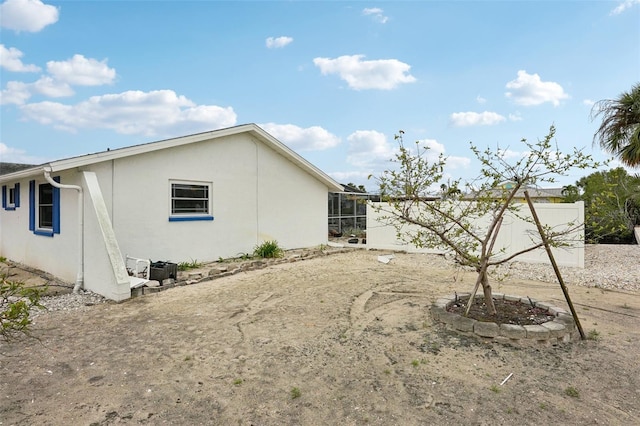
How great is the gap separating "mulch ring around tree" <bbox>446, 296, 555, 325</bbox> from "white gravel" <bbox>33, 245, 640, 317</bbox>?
1352mm

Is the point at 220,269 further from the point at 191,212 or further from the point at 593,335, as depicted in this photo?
the point at 593,335

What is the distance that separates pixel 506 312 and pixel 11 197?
13111 mm

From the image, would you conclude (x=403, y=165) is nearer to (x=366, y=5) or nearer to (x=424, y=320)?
(x=424, y=320)

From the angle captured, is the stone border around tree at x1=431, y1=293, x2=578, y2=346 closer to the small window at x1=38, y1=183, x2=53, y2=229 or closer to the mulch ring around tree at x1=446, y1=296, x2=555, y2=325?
the mulch ring around tree at x1=446, y1=296, x2=555, y2=325

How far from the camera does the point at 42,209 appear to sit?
8.66 metres

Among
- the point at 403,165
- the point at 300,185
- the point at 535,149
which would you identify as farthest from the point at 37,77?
the point at 535,149

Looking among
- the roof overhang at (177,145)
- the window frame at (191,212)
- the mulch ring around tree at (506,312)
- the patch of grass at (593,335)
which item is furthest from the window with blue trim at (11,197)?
the patch of grass at (593,335)

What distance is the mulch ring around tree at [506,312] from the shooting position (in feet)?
15.4

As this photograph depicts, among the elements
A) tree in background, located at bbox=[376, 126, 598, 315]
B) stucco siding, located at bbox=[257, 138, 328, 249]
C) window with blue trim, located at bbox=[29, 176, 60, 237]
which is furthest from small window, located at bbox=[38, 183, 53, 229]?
tree in background, located at bbox=[376, 126, 598, 315]

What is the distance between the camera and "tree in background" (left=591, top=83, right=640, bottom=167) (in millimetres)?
10000

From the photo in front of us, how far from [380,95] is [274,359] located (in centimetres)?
1001

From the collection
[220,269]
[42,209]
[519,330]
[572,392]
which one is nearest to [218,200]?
[220,269]

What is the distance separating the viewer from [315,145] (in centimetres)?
1531

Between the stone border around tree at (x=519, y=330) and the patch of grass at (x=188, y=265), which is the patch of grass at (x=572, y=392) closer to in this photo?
the stone border around tree at (x=519, y=330)
